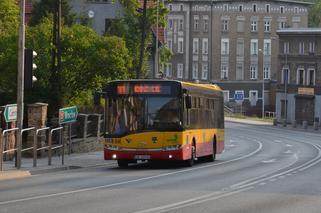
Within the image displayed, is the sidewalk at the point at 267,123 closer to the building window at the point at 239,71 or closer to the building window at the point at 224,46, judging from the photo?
the building window at the point at 239,71

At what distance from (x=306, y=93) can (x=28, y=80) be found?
73.5 m

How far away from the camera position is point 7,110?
26078 mm

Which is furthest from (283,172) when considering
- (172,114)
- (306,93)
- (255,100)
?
(255,100)

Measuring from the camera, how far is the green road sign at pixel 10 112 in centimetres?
2609

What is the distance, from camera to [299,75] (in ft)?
324

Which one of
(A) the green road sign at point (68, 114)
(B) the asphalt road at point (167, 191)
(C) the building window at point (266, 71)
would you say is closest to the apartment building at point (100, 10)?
(A) the green road sign at point (68, 114)

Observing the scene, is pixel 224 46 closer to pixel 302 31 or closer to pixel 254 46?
pixel 254 46

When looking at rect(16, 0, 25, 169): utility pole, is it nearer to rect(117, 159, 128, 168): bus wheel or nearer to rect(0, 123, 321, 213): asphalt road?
rect(0, 123, 321, 213): asphalt road

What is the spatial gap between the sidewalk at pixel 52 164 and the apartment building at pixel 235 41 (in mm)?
77877

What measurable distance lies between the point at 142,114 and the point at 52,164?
349 cm

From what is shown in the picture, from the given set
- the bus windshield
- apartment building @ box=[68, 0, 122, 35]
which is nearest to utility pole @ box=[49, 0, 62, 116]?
the bus windshield

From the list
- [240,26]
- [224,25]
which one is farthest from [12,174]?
[240,26]

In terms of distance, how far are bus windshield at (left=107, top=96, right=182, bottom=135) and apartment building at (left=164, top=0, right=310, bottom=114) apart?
3374 inches

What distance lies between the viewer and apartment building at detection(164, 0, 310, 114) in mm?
114188
